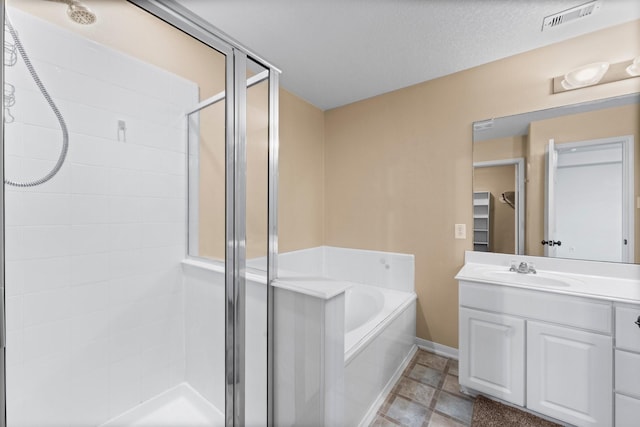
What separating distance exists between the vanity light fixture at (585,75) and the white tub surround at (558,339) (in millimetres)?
1182

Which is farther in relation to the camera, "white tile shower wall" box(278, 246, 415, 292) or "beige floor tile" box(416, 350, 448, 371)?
"white tile shower wall" box(278, 246, 415, 292)

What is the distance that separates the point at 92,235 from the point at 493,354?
2386 mm

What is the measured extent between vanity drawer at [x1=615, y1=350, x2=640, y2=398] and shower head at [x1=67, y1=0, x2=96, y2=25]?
10.1ft

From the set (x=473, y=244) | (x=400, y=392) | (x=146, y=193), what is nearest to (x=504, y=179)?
(x=473, y=244)

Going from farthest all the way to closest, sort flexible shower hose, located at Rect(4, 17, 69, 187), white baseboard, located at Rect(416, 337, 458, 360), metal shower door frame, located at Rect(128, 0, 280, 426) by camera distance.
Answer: white baseboard, located at Rect(416, 337, 458, 360) < metal shower door frame, located at Rect(128, 0, 280, 426) < flexible shower hose, located at Rect(4, 17, 69, 187)

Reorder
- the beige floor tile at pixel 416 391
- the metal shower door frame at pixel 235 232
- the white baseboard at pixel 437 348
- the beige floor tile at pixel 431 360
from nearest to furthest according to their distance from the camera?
the metal shower door frame at pixel 235 232 < the beige floor tile at pixel 416 391 < the beige floor tile at pixel 431 360 < the white baseboard at pixel 437 348

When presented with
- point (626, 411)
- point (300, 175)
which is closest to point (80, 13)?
point (300, 175)

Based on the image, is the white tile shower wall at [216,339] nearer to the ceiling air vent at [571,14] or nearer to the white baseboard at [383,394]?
the white baseboard at [383,394]

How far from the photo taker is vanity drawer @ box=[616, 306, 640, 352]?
1280mm

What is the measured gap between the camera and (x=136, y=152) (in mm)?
1520

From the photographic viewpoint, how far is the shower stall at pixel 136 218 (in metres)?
1.16

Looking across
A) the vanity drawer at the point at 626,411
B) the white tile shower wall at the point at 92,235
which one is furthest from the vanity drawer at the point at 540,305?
the white tile shower wall at the point at 92,235

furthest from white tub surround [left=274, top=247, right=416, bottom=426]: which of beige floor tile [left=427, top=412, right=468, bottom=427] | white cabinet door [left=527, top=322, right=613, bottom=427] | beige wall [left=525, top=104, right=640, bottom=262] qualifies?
beige wall [left=525, top=104, right=640, bottom=262]

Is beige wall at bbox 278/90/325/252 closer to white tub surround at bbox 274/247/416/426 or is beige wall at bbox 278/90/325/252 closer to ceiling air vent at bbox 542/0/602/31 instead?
white tub surround at bbox 274/247/416/426
